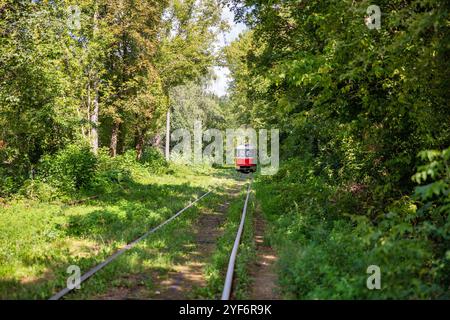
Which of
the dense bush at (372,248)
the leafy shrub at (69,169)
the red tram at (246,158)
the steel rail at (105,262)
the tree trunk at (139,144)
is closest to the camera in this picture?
the dense bush at (372,248)

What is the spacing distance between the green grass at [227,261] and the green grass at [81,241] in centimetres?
A: 93

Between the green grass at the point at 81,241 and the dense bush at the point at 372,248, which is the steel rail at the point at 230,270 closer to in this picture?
the dense bush at the point at 372,248

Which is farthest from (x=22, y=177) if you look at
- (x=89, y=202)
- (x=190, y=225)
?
(x=190, y=225)

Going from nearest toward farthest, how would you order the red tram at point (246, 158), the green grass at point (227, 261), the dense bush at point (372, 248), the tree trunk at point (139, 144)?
1. the dense bush at point (372, 248)
2. the green grass at point (227, 261)
3. the tree trunk at point (139, 144)
4. the red tram at point (246, 158)

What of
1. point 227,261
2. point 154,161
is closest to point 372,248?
point 227,261

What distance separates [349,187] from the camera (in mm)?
11828

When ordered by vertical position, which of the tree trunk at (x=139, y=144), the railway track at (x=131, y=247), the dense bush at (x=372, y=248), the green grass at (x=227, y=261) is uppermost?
the tree trunk at (x=139, y=144)

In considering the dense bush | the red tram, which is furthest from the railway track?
the red tram

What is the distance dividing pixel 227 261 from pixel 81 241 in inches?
151

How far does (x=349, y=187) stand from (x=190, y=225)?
15.6 ft

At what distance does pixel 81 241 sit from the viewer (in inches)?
383

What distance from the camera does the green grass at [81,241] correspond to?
677cm

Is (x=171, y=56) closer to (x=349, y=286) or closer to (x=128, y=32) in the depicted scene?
(x=128, y=32)

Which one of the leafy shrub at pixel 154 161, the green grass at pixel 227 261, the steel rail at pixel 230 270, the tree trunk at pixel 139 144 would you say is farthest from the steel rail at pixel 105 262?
the tree trunk at pixel 139 144
